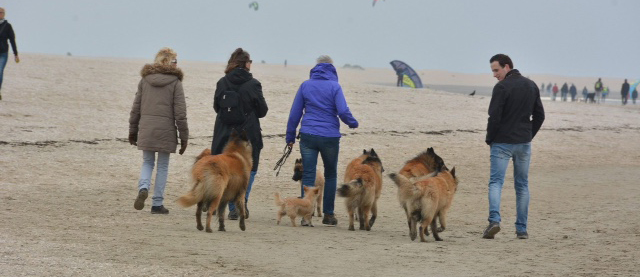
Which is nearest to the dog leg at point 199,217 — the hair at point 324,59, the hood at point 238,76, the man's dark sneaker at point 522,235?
the hood at point 238,76

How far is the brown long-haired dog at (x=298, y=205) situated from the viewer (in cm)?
986

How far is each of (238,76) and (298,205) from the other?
1481 mm

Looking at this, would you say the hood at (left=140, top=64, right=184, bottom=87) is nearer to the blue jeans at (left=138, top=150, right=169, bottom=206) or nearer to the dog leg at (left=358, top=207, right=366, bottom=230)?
the blue jeans at (left=138, top=150, right=169, bottom=206)

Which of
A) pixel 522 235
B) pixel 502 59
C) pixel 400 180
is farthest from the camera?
pixel 522 235

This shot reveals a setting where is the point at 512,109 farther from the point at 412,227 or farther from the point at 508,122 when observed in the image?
the point at 412,227

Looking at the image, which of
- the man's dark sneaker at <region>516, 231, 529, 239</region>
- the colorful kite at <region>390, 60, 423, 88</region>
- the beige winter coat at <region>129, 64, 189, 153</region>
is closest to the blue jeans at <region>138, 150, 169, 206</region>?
the beige winter coat at <region>129, 64, 189, 153</region>

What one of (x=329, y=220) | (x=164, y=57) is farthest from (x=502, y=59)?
(x=164, y=57)

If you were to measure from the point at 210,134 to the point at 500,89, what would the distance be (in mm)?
9420

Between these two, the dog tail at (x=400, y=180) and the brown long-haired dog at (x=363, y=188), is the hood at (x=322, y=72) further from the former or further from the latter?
the dog tail at (x=400, y=180)

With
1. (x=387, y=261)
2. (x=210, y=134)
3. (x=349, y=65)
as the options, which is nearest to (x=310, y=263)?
(x=387, y=261)

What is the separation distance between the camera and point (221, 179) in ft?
28.7

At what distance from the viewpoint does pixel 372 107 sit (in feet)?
78.7

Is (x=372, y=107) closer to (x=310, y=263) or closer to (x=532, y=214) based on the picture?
(x=532, y=214)

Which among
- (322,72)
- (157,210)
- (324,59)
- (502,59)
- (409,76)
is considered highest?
(502,59)
